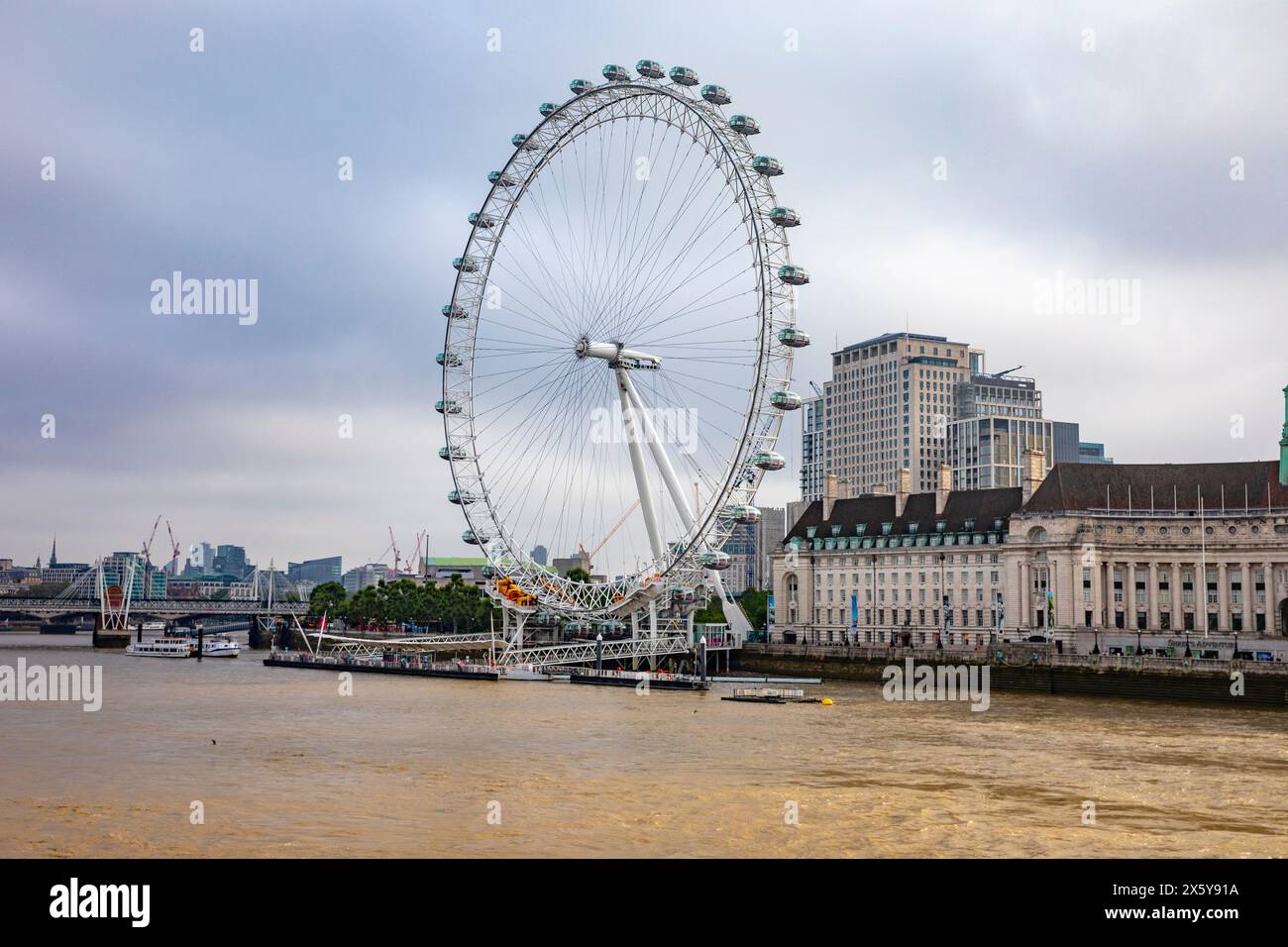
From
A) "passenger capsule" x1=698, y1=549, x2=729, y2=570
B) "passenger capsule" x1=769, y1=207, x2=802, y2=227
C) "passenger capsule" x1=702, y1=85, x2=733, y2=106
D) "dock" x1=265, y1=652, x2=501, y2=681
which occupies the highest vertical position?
"passenger capsule" x1=702, y1=85, x2=733, y2=106

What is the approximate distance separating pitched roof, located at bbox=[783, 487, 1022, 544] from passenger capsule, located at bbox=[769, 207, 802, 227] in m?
38.5

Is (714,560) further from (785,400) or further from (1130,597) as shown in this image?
(1130,597)

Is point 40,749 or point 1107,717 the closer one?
Result: point 40,749

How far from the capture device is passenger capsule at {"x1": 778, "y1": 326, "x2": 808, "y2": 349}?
78062 mm

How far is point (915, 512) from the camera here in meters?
112

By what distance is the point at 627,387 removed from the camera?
292 feet

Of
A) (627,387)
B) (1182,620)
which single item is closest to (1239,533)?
(1182,620)

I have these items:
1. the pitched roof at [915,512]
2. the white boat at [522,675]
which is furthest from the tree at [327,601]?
the white boat at [522,675]

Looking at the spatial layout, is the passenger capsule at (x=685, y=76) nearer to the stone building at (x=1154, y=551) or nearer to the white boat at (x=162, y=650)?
the stone building at (x=1154, y=551)

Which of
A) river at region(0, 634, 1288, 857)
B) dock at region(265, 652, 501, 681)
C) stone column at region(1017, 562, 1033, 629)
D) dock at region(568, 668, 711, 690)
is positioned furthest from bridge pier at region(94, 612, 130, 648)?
stone column at region(1017, 562, 1033, 629)

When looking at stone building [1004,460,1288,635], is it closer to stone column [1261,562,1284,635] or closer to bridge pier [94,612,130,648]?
stone column [1261,562,1284,635]

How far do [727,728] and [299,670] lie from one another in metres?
57.6
